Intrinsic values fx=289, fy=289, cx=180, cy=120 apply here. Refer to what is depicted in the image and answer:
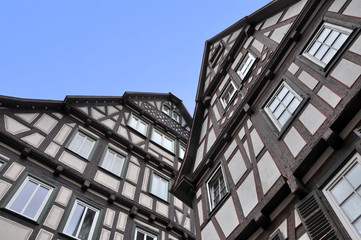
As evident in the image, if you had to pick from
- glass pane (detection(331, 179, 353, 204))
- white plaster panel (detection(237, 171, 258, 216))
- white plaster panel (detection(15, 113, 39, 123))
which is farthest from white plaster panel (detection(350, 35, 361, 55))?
white plaster panel (detection(15, 113, 39, 123))

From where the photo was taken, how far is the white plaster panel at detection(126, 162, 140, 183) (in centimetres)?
1255

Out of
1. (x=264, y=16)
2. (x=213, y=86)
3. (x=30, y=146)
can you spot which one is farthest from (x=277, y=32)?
(x=30, y=146)

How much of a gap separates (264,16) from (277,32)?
204cm

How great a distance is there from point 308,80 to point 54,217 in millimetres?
7994

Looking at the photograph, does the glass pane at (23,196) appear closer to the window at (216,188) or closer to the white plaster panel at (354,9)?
the window at (216,188)

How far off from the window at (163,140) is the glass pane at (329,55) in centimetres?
1131

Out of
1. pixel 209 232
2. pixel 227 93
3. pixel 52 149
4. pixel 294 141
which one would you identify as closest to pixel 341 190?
pixel 294 141

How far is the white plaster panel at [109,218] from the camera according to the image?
9.92 m

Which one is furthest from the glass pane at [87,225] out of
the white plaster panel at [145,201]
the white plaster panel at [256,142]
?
the white plaster panel at [256,142]

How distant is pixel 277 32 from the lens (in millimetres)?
9133

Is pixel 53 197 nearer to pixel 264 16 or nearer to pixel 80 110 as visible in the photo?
pixel 80 110

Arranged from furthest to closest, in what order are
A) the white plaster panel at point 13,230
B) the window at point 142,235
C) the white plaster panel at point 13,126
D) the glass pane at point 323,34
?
the window at point 142,235 < the white plaster panel at point 13,126 < the white plaster panel at point 13,230 < the glass pane at point 323,34

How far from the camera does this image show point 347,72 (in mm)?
5324

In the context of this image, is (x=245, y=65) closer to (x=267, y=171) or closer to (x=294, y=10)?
(x=294, y=10)
